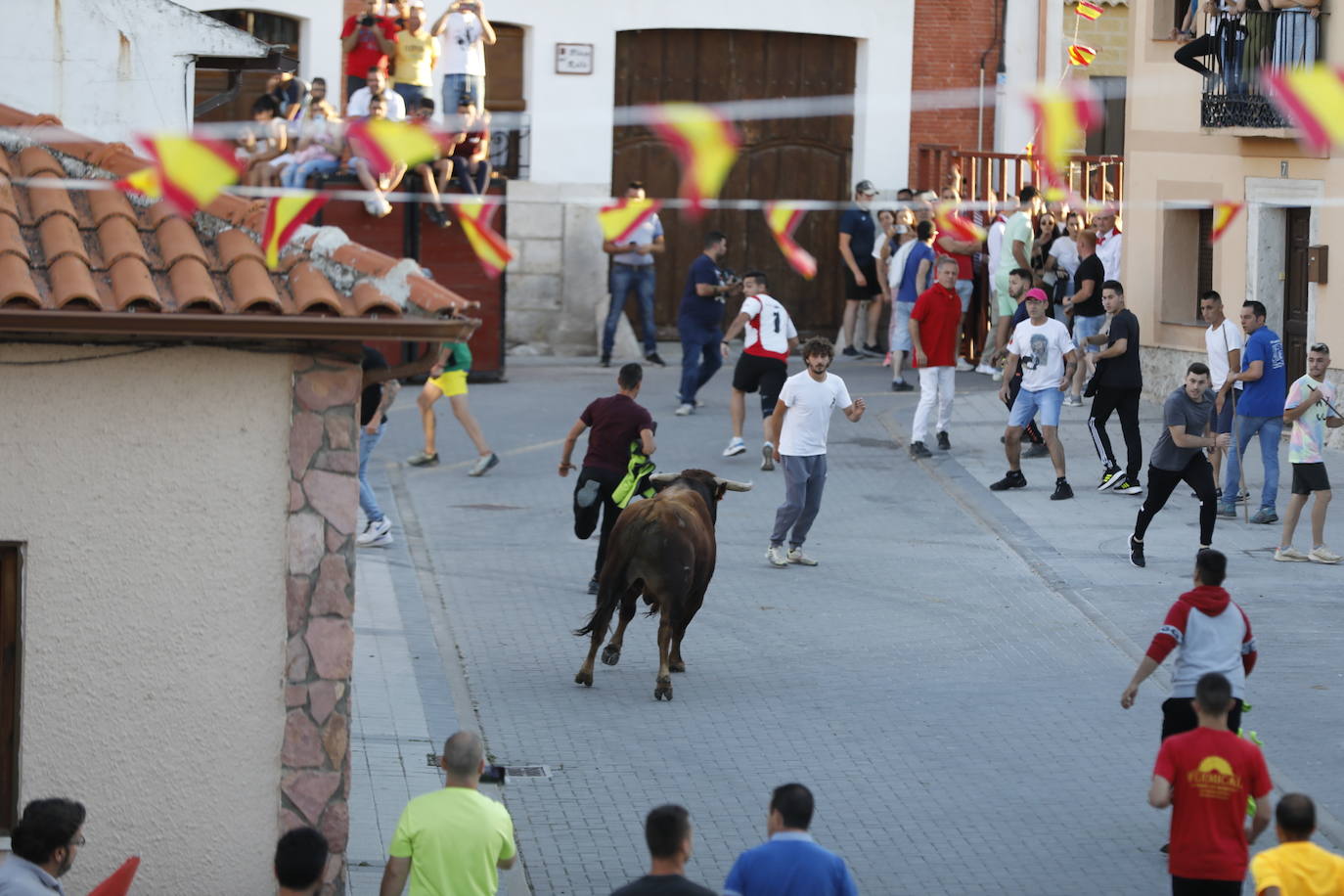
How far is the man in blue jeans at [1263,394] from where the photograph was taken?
645 inches

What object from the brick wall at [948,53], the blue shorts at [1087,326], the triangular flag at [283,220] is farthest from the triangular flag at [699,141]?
the brick wall at [948,53]

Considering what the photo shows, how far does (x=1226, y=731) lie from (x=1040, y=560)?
25.0ft

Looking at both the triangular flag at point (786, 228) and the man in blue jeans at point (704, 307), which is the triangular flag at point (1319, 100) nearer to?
the triangular flag at point (786, 228)

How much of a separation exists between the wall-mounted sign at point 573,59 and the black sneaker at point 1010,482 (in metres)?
9.82

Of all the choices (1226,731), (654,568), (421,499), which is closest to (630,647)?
(654,568)

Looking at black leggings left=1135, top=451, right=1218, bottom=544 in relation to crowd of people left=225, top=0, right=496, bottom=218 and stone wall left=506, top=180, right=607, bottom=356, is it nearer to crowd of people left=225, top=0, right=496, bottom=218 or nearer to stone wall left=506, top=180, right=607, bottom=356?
crowd of people left=225, top=0, right=496, bottom=218

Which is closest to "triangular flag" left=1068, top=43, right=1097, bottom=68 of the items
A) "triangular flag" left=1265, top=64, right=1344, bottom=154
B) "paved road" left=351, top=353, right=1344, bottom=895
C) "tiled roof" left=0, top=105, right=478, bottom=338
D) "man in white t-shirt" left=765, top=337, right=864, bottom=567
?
"paved road" left=351, top=353, right=1344, bottom=895

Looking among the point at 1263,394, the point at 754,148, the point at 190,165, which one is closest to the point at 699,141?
the point at 190,165

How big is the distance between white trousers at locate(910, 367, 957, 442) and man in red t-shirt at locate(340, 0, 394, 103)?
289 inches

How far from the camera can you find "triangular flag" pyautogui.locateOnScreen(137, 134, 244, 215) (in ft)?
25.0

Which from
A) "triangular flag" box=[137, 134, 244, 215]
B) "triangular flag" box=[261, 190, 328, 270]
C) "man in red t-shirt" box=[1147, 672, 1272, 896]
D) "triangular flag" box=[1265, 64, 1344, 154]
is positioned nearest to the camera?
"triangular flag" box=[1265, 64, 1344, 154]

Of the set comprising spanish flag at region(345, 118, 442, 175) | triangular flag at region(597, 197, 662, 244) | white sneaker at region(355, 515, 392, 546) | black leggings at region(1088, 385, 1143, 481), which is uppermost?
spanish flag at region(345, 118, 442, 175)

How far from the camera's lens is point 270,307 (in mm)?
8273

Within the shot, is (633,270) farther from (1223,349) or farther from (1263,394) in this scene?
(1263,394)
